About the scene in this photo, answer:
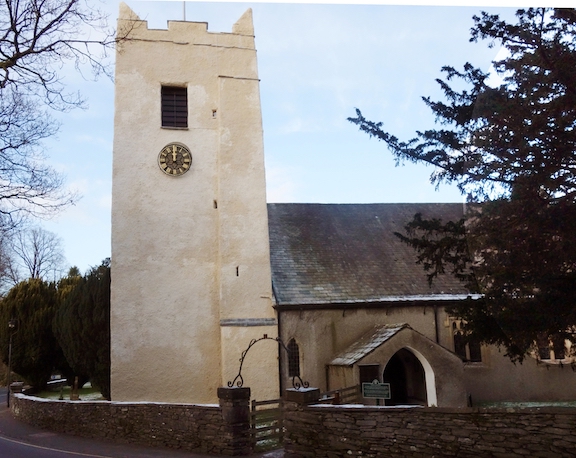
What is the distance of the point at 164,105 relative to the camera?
19.5 metres

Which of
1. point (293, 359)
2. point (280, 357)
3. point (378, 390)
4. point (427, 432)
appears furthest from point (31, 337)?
point (427, 432)

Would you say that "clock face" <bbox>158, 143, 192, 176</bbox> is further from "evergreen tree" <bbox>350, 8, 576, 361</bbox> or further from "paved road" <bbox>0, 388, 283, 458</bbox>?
"evergreen tree" <bbox>350, 8, 576, 361</bbox>

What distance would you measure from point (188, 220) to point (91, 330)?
218 inches

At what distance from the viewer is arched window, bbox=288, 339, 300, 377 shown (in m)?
18.4

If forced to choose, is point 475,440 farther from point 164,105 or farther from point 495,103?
point 164,105

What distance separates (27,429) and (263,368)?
7.99 m

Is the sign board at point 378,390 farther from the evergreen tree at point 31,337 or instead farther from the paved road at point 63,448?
the evergreen tree at point 31,337

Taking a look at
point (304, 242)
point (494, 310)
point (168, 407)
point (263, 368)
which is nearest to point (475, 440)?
point (494, 310)

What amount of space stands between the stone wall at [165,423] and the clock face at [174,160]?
7.99 meters

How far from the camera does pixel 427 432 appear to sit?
9.41m

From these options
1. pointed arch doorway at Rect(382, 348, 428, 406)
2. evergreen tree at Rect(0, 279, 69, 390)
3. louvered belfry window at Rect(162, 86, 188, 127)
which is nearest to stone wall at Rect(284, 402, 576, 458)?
pointed arch doorway at Rect(382, 348, 428, 406)

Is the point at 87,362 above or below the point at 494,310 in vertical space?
below

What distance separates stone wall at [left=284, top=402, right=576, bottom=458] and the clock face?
33.2 ft

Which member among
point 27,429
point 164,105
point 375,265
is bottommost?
point 27,429
